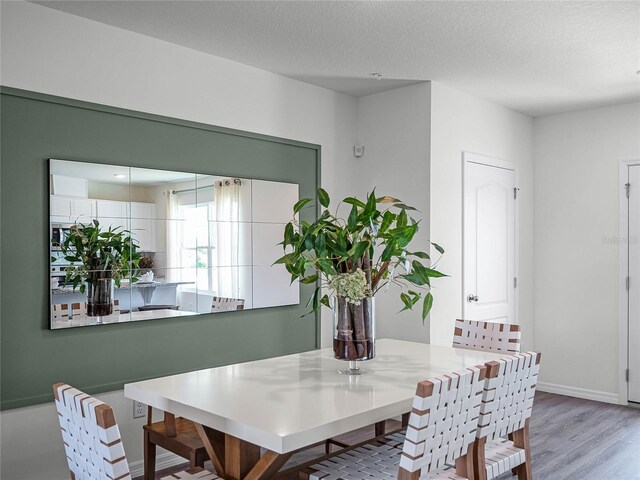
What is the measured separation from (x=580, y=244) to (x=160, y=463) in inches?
153

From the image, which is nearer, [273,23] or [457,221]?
[273,23]

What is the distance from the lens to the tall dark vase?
3.04 meters

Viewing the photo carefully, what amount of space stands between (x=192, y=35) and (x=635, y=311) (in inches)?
161

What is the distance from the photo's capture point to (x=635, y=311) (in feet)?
15.6

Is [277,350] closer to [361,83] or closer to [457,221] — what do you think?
[457,221]

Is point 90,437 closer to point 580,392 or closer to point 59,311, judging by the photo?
point 59,311

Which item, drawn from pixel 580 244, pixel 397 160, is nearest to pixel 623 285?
pixel 580 244

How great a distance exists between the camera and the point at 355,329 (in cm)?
242

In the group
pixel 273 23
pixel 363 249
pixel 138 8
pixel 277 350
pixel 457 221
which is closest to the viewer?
pixel 363 249

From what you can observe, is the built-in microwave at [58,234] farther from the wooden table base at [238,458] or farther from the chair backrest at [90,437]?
the wooden table base at [238,458]

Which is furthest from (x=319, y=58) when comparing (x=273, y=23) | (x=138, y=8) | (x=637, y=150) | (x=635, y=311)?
(x=635, y=311)

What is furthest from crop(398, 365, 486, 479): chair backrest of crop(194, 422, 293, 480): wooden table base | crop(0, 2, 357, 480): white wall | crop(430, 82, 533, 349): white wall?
crop(430, 82, 533, 349): white wall

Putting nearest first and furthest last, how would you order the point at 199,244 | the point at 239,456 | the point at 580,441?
the point at 239,456 → the point at 199,244 → the point at 580,441

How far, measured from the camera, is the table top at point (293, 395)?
1.77m
